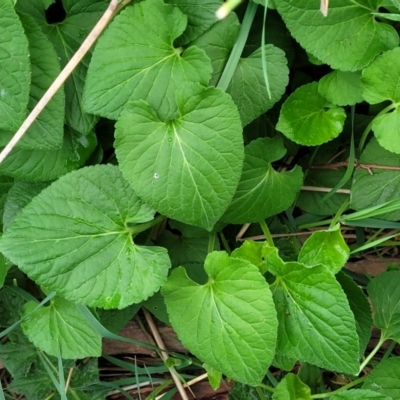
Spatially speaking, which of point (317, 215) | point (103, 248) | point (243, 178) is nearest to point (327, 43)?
point (243, 178)

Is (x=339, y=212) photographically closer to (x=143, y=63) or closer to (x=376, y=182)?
(x=376, y=182)

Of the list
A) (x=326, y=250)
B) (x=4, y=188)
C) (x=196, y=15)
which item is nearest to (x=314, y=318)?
(x=326, y=250)

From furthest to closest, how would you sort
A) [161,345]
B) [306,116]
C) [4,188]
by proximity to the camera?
1. [161,345]
2. [4,188]
3. [306,116]

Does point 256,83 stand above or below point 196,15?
below

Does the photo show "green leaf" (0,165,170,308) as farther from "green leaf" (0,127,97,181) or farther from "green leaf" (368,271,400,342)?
"green leaf" (368,271,400,342)

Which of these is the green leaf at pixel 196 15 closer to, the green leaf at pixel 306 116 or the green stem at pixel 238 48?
the green stem at pixel 238 48

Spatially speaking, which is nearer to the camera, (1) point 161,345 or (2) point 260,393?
(2) point 260,393

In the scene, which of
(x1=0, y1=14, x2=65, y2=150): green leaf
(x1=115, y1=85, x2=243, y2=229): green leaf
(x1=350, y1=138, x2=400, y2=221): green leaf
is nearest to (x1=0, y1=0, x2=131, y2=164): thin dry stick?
(x1=0, y1=14, x2=65, y2=150): green leaf
